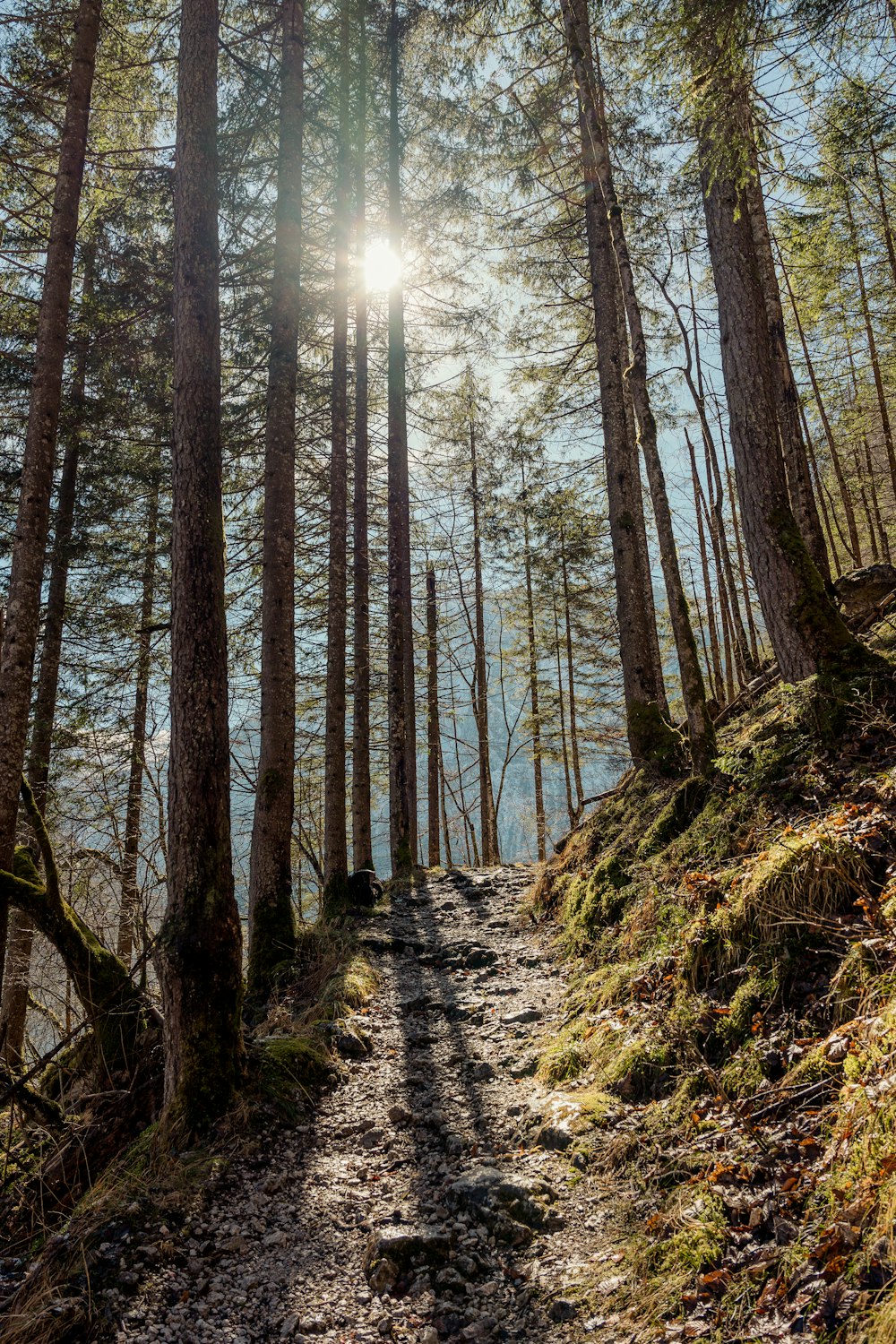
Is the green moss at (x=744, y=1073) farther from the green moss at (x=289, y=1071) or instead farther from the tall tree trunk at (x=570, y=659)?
the tall tree trunk at (x=570, y=659)

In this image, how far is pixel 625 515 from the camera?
30.9 ft

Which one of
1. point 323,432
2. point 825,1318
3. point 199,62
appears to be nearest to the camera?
point 825,1318

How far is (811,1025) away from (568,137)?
1230 centimetres

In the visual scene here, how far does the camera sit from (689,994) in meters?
3.94

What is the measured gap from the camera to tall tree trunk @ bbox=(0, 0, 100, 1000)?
6863 millimetres

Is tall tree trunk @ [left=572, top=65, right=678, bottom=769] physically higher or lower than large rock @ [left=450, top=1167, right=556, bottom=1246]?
higher

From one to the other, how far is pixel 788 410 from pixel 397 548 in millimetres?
6679

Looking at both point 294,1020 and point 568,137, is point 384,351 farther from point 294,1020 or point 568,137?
point 294,1020

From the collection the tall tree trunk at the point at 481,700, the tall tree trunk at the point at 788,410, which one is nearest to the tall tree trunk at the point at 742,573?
the tall tree trunk at the point at 788,410

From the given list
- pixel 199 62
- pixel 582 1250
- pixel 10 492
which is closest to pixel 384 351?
pixel 10 492

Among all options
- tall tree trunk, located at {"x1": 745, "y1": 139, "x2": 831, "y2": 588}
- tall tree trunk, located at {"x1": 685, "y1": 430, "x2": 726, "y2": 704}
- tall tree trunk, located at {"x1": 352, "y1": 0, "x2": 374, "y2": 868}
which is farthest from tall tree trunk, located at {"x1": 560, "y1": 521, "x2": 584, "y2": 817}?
tall tree trunk, located at {"x1": 745, "y1": 139, "x2": 831, "y2": 588}

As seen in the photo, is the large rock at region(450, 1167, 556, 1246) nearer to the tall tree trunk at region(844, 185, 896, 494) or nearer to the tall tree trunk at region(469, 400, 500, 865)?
the tall tree trunk at region(469, 400, 500, 865)

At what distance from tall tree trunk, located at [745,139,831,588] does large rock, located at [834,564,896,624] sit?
0.32 m

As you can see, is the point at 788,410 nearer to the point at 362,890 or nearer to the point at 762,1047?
the point at 762,1047
